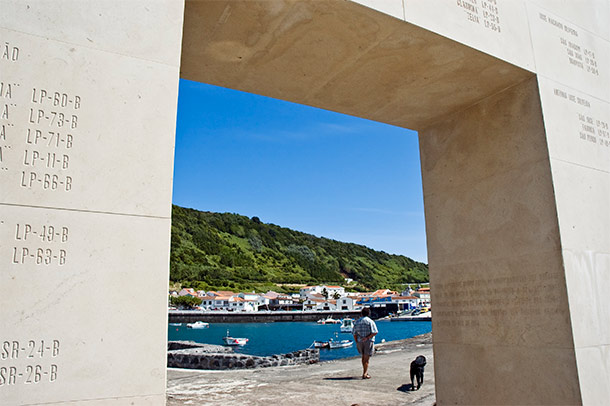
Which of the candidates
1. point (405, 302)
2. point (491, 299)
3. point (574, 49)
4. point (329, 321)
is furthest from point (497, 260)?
point (405, 302)

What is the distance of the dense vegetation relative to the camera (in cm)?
15000

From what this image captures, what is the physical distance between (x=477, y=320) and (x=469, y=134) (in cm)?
207

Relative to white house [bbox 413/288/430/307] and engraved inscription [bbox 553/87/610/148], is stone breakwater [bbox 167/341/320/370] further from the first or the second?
white house [bbox 413/288/430/307]

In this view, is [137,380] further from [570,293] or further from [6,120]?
[570,293]

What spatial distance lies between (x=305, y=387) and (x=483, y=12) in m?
7.15

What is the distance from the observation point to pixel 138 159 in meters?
2.62

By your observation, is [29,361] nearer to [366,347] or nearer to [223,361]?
[366,347]

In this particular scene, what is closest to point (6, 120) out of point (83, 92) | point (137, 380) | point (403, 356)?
point (83, 92)

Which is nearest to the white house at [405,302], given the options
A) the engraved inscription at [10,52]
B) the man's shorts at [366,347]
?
the man's shorts at [366,347]

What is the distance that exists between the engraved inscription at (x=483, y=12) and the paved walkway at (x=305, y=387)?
553 cm

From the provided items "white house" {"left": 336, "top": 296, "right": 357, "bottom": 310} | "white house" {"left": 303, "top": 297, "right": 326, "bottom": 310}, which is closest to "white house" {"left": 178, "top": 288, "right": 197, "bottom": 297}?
"white house" {"left": 303, "top": 297, "right": 326, "bottom": 310}

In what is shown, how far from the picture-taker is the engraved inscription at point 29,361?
2.13m

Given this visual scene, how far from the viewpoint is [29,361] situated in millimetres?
2182

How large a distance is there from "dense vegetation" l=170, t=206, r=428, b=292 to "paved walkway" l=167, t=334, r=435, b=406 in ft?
436
